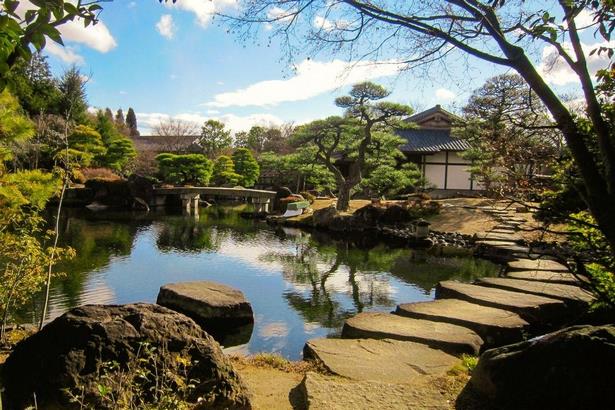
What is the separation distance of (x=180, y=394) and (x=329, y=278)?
7.62 metres

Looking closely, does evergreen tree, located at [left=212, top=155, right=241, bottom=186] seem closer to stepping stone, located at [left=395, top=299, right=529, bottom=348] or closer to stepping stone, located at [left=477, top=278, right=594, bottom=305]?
stepping stone, located at [left=477, top=278, right=594, bottom=305]

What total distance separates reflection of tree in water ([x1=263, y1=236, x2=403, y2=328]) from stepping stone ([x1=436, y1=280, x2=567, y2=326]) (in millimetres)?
1637

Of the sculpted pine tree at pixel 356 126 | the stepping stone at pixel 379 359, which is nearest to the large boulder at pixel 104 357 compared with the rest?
the stepping stone at pixel 379 359

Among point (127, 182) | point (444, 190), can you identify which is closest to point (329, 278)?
point (444, 190)

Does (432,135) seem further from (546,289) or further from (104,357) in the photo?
(104,357)

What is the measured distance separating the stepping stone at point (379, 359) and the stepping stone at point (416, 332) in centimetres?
21

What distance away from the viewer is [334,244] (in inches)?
604

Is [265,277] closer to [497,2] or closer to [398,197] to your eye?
[497,2]

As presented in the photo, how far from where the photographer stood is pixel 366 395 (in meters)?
3.30

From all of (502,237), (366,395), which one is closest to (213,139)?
(502,237)

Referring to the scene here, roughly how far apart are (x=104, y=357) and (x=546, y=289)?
649 cm

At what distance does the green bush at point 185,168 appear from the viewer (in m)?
30.4

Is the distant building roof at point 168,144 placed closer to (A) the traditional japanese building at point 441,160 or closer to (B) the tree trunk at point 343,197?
(A) the traditional japanese building at point 441,160

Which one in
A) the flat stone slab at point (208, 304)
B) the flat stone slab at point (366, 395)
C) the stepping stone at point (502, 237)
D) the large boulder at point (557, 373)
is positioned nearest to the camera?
the large boulder at point (557, 373)
